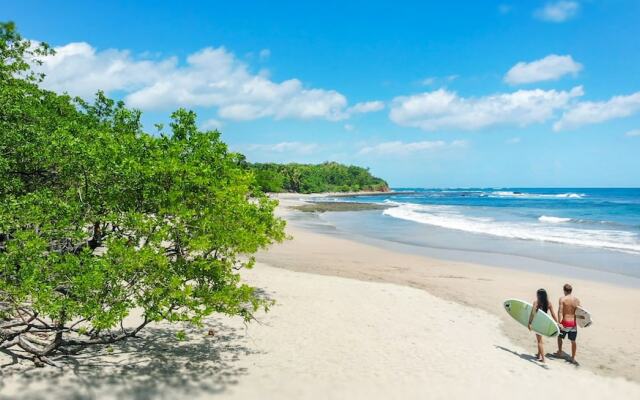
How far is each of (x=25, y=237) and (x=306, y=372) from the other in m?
5.39

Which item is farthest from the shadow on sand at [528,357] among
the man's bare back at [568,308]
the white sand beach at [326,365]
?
the man's bare back at [568,308]

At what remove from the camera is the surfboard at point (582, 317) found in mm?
10234

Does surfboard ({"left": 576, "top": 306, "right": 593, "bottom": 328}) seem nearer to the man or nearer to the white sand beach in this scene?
the man

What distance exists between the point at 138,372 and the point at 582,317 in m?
9.78

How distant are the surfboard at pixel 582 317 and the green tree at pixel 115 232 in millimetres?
7442

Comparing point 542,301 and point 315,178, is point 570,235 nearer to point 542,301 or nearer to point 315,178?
point 542,301

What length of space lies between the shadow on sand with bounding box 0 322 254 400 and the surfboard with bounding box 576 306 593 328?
7.64m

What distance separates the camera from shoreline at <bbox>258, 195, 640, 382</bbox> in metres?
10.6

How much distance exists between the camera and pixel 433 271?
1980 centimetres

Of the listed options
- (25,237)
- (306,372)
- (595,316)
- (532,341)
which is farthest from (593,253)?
(25,237)

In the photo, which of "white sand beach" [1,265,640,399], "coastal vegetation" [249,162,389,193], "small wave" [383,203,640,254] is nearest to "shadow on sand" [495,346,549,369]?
"white sand beach" [1,265,640,399]

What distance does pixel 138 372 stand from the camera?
8414 mm

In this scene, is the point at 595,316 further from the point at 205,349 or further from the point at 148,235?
the point at 148,235

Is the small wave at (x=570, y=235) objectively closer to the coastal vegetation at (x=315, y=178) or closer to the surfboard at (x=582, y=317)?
the surfboard at (x=582, y=317)
